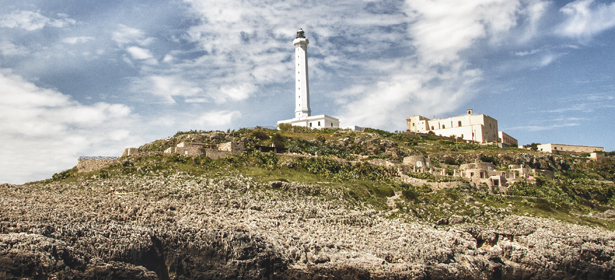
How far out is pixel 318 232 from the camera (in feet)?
117

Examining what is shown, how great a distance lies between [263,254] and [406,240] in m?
10.6

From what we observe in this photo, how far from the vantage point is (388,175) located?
5325 cm

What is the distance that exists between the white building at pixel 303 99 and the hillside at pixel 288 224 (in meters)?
31.7

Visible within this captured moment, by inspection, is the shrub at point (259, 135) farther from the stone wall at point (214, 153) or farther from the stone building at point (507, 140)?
the stone building at point (507, 140)

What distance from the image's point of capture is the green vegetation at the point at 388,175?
42.8 metres

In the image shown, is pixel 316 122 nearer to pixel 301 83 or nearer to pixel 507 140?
pixel 301 83

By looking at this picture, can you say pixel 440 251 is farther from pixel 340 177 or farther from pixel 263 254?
pixel 340 177

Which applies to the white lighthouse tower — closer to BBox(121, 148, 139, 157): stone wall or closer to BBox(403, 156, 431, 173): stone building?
BBox(403, 156, 431, 173): stone building

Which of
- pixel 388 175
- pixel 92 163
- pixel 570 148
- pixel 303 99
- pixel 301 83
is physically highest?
pixel 301 83

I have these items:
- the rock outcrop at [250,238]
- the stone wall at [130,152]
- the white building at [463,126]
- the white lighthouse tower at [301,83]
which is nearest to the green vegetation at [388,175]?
the rock outcrop at [250,238]

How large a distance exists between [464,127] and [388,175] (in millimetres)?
47441

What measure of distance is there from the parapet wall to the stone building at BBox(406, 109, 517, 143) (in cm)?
6842

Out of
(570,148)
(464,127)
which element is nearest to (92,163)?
(464,127)

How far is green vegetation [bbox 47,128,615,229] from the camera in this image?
1686 inches
